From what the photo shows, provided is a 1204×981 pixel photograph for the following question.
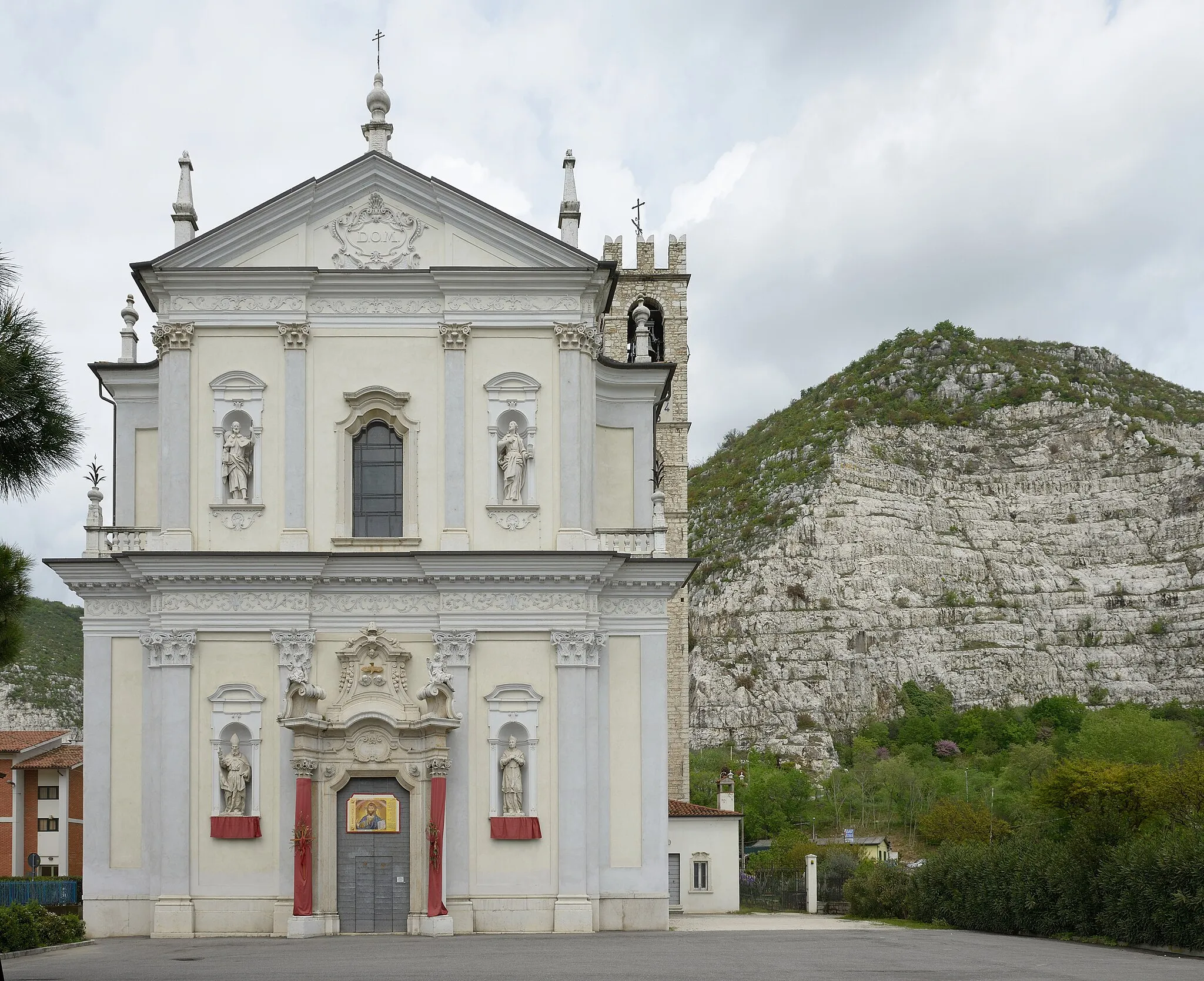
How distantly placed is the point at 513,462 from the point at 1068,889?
12199 millimetres

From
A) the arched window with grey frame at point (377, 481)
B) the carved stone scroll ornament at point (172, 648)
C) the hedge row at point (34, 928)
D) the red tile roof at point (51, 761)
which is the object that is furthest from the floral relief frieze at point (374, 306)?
the red tile roof at point (51, 761)

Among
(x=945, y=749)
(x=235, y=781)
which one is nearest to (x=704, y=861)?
(x=235, y=781)

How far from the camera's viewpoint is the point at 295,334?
28.7 metres

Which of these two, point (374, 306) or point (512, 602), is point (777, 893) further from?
point (374, 306)

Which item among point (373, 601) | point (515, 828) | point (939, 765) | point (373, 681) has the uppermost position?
point (373, 601)

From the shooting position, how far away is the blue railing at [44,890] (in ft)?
109

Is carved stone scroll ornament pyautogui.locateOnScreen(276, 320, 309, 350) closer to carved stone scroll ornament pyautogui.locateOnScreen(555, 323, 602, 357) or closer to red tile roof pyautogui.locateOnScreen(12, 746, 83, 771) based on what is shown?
carved stone scroll ornament pyautogui.locateOnScreen(555, 323, 602, 357)

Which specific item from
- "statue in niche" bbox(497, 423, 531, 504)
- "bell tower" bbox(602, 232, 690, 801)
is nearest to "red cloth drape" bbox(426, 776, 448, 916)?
"statue in niche" bbox(497, 423, 531, 504)

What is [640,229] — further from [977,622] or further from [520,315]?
[977,622]

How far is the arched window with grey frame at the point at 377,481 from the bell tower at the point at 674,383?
1924 cm

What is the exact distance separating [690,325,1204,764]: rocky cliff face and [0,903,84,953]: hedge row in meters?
78.2

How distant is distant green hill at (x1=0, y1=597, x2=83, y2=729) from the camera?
79.4 meters

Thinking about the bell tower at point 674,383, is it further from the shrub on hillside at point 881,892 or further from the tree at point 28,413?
the tree at point 28,413

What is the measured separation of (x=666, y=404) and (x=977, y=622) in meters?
64.4
